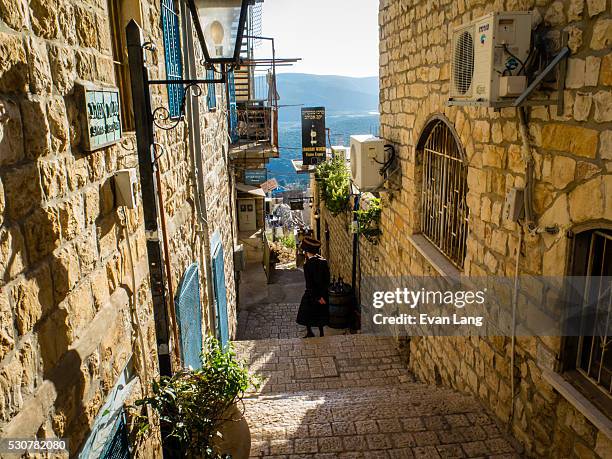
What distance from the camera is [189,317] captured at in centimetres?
459

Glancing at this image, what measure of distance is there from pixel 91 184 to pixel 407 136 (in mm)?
4809

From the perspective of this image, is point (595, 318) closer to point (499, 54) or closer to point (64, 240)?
point (499, 54)

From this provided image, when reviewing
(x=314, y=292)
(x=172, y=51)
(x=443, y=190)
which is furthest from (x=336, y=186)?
(x=172, y=51)

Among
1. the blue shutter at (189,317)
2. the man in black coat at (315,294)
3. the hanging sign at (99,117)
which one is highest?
the hanging sign at (99,117)

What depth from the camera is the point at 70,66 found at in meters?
2.12

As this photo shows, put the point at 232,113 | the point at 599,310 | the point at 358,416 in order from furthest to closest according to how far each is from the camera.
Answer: the point at 232,113 < the point at 358,416 < the point at 599,310

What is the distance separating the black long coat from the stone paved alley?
123 cm

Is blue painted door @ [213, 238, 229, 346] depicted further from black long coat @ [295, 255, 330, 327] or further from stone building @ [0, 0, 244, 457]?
stone building @ [0, 0, 244, 457]

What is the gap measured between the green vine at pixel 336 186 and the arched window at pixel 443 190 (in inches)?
180

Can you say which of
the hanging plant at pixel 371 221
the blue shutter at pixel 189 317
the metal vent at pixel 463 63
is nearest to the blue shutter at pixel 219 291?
the blue shutter at pixel 189 317

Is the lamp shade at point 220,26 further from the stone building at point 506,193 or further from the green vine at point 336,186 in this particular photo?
the green vine at point 336,186

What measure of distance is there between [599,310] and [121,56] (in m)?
3.44

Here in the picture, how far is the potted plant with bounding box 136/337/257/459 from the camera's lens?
290 centimetres

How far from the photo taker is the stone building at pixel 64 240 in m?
1.59
